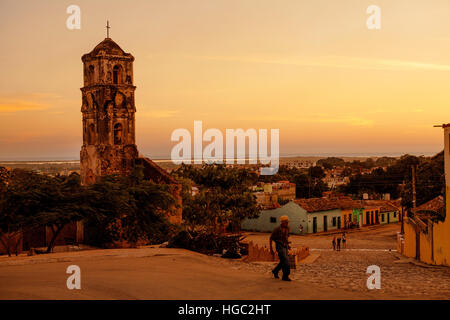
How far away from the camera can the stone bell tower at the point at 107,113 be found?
33812 mm

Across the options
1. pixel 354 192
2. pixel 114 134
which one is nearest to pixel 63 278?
pixel 114 134

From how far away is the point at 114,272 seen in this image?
9570 mm

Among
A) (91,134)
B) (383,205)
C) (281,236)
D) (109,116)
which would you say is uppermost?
(109,116)

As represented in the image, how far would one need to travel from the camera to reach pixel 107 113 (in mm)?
34094

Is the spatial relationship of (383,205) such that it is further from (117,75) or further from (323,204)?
(117,75)

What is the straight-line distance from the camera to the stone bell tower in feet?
111

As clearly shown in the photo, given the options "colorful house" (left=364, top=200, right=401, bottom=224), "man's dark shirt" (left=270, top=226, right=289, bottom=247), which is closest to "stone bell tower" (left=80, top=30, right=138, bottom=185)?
"man's dark shirt" (left=270, top=226, right=289, bottom=247)

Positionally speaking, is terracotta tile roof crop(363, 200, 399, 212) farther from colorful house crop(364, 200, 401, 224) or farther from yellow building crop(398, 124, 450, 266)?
yellow building crop(398, 124, 450, 266)

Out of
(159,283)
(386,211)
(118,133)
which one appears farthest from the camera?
(386,211)

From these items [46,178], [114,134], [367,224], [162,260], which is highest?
[114,134]

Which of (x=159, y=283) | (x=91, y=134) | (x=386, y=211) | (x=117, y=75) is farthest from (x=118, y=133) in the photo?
(x=386, y=211)

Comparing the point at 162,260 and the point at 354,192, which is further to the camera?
the point at 354,192

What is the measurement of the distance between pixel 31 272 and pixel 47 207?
7.64 metres
